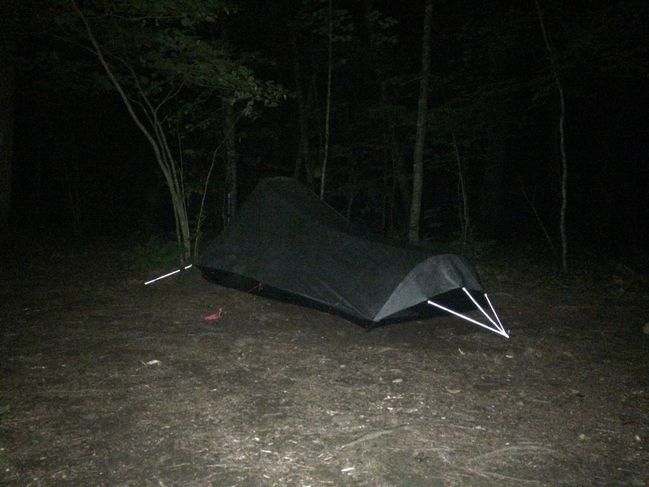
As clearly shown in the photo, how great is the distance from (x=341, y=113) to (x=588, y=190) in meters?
13.6

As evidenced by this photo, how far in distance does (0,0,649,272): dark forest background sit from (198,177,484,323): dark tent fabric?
2099 millimetres

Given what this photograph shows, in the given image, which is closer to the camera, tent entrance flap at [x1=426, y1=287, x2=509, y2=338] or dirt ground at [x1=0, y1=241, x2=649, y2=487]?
dirt ground at [x1=0, y1=241, x2=649, y2=487]

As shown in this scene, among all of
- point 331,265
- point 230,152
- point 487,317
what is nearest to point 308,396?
point 331,265

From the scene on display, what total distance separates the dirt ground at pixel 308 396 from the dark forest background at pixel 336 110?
4166mm

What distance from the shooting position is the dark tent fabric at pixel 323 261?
6316 mm

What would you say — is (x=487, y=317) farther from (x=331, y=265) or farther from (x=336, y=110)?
(x=336, y=110)

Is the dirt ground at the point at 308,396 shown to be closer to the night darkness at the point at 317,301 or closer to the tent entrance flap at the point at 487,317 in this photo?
the night darkness at the point at 317,301

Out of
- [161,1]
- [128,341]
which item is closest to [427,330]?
[128,341]

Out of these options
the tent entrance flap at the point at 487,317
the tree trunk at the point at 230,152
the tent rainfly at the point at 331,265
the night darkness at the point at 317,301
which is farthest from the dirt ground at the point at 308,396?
the tree trunk at the point at 230,152

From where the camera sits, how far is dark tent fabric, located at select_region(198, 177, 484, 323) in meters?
6.32

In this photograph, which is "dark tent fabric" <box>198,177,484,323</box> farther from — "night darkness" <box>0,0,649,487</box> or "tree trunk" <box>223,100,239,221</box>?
"tree trunk" <box>223,100,239,221</box>

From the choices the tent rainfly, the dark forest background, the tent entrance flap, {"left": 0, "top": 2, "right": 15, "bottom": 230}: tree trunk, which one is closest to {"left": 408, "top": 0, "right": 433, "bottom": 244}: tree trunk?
the dark forest background

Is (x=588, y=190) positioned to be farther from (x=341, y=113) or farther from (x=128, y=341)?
(x=128, y=341)

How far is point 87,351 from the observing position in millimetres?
5469
